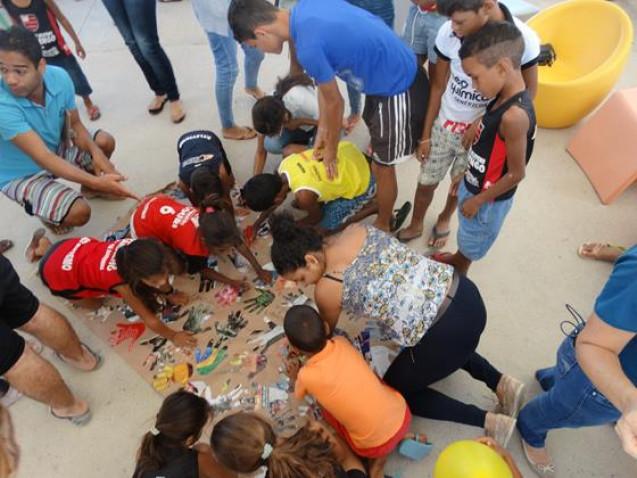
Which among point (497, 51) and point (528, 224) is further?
point (528, 224)

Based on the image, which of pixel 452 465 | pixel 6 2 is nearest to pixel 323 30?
pixel 452 465

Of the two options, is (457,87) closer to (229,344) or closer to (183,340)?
(229,344)

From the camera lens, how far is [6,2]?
108 inches

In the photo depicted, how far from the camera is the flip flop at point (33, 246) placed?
266 centimetres

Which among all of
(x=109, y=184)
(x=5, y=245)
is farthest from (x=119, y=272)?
(x=5, y=245)

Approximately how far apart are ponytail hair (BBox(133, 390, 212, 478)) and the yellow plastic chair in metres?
2.84

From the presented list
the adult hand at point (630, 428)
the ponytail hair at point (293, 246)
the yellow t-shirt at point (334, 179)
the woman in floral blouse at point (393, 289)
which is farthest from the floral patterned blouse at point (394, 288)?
the yellow t-shirt at point (334, 179)

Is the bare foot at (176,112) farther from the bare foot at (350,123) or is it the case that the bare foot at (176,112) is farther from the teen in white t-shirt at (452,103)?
the teen in white t-shirt at (452,103)

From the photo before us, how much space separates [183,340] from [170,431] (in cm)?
74

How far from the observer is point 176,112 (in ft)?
11.3

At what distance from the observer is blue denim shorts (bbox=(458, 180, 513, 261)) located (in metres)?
1.89

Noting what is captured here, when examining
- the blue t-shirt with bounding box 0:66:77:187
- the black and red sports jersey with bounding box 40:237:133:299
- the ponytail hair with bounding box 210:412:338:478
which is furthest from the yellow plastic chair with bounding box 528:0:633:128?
the blue t-shirt with bounding box 0:66:77:187

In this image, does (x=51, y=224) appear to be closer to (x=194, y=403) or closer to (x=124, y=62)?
(x=194, y=403)

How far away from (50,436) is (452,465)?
1.80 meters
